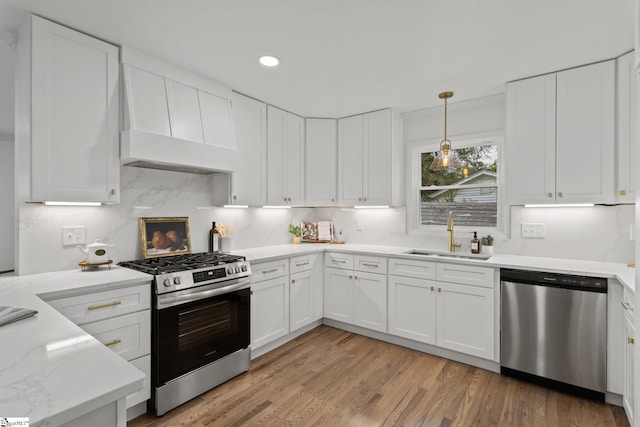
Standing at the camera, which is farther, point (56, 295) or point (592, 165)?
point (592, 165)

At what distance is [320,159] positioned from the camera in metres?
3.95

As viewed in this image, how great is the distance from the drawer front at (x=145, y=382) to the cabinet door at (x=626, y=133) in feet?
11.4

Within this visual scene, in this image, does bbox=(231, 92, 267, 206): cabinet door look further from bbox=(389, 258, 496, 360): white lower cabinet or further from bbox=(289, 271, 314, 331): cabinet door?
bbox=(389, 258, 496, 360): white lower cabinet

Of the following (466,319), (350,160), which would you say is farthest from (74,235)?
(466,319)

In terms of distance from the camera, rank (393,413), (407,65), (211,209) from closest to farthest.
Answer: (393,413) → (407,65) → (211,209)

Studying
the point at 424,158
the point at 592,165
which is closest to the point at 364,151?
the point at 424,158

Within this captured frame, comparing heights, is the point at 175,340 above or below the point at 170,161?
below

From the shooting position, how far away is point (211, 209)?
3.25m

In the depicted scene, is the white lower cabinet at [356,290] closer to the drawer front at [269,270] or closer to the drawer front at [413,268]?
the drawer front at [413,268]

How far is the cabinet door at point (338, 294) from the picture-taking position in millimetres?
3490

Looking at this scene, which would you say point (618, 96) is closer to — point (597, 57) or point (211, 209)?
point (597, 57)

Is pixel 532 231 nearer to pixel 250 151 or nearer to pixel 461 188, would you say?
pixel 461 188

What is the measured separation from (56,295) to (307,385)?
68.5 inches

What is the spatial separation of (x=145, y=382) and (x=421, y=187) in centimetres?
315
